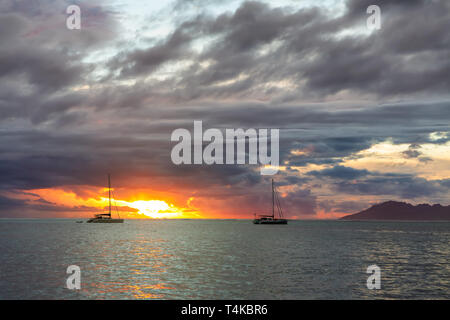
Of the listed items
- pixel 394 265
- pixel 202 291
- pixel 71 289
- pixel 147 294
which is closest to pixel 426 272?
pixel 394 265

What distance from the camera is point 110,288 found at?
4034cm

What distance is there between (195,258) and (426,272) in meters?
35.3

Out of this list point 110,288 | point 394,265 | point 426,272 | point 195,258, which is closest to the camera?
point 110,288

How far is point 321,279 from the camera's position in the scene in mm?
45812

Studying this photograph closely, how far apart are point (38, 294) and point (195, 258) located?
111ft

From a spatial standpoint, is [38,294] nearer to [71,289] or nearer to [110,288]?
[71,289]

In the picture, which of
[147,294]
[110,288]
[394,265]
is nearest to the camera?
[147,294]

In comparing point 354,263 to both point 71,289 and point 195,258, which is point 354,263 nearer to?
point 195,258
